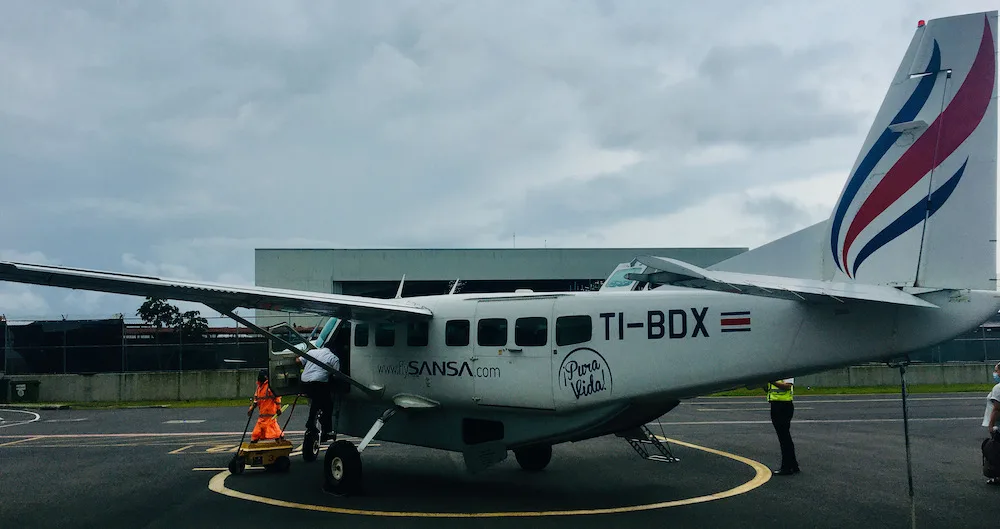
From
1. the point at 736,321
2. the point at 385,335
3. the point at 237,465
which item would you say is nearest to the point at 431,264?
the point at 237,465

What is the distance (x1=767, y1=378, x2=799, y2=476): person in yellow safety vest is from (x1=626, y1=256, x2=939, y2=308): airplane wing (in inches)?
196

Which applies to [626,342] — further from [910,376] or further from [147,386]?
[910,376]

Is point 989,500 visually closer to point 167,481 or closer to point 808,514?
point 808,514

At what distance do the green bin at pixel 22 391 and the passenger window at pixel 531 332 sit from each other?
106 feet

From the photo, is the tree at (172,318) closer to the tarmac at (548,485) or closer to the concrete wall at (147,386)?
the concrete wall at (147,386)

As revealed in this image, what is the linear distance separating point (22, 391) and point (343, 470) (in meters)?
30.1

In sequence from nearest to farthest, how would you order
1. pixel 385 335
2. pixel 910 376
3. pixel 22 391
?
pixel 385 335 → pixel 22 391 → pixel 910 376

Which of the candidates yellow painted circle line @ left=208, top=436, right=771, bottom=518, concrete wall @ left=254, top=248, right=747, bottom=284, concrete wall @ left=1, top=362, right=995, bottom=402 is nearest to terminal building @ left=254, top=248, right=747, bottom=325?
concrete wall @ left=254, top=248, right=747, bottom=284

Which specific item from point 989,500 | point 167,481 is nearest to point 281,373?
point 167,481

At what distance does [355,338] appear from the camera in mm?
13305

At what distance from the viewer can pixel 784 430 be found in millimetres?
13062

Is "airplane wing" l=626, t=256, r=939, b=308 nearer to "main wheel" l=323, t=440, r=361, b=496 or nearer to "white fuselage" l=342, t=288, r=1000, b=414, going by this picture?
"white fuselage" l=342, t=288, r=1000, b=414

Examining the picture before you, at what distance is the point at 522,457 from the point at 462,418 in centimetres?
256

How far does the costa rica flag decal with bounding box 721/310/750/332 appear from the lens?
9.35 m
